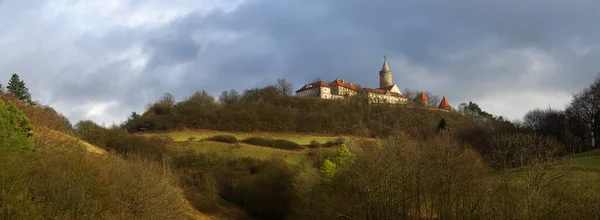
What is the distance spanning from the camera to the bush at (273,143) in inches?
3340

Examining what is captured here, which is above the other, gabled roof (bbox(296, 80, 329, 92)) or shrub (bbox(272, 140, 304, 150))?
gabled roof (bbox(296, 80, 329, 92))

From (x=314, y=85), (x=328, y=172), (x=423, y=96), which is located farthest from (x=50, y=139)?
(x=423, y=96)

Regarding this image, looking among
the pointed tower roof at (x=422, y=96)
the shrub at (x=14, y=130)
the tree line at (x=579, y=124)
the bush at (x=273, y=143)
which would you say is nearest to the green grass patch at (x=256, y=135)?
the bush at (x=273, y=143)

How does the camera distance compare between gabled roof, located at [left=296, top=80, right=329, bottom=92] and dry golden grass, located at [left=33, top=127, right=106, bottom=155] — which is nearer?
dry golden grass, located at [left=33, top=127, right=106, bottom=155]

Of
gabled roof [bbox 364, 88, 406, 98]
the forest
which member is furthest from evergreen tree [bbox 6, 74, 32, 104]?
gabled roof [bbox 364, 88, 406, 98]

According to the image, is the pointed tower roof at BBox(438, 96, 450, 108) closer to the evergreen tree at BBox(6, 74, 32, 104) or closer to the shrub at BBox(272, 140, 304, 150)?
the shrub at BBox(272, 140, 304, 150)

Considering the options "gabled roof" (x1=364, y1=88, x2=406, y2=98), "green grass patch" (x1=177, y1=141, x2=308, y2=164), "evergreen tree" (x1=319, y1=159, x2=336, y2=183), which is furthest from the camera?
"gabled roof" (x1=364, y1=88, x2=406, y2=98)

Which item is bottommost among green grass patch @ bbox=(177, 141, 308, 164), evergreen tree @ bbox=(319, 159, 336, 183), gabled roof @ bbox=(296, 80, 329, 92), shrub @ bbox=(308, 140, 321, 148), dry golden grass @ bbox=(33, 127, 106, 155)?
evergreen tree @ bbox=(319, 159, 336, 183)

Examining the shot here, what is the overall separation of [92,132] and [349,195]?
166 feet

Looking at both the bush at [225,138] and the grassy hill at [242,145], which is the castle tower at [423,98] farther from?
the bush at [225,138]

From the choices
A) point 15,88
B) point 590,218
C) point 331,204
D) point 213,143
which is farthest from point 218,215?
point 590,218

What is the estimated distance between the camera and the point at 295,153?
79.8 meters

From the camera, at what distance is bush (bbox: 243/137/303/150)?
278 feet

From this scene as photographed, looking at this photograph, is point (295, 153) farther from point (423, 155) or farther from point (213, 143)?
point (423, 155)
